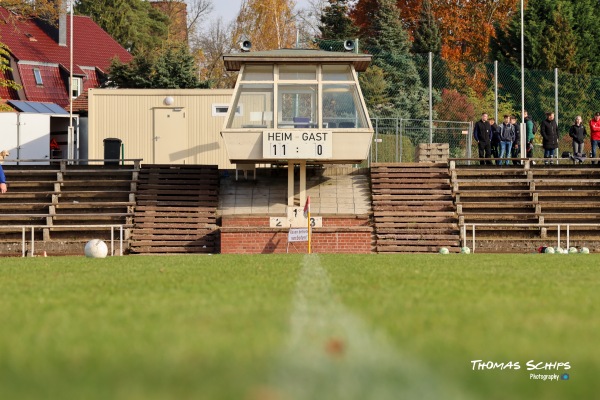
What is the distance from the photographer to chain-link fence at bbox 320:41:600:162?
138 ft

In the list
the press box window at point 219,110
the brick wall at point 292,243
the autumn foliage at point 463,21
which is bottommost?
the brick wall at point 292,243

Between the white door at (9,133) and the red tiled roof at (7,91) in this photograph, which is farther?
the red tiled roof at (7,91)

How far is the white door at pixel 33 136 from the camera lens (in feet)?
144

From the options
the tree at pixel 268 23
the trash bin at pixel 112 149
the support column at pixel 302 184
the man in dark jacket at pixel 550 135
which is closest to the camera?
the support column at pixel 302 184

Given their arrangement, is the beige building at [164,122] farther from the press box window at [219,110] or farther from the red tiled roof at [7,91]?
the red tiled roof at [7,91]

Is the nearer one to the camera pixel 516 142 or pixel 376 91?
pixel 516 142

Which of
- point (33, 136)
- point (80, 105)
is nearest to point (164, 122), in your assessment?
point (33, 136)

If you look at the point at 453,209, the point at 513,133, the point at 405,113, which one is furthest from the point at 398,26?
the point at 453,209

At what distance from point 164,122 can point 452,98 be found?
48.6 ft

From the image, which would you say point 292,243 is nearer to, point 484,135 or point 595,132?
point 484,135

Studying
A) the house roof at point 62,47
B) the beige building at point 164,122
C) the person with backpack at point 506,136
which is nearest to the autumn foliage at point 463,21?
the house roof at point 62,47

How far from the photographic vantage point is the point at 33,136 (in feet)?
145

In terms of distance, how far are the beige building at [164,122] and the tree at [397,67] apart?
7768 millimetres

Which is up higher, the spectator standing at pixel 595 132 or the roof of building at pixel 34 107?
the roof of building at pixel 34 107
